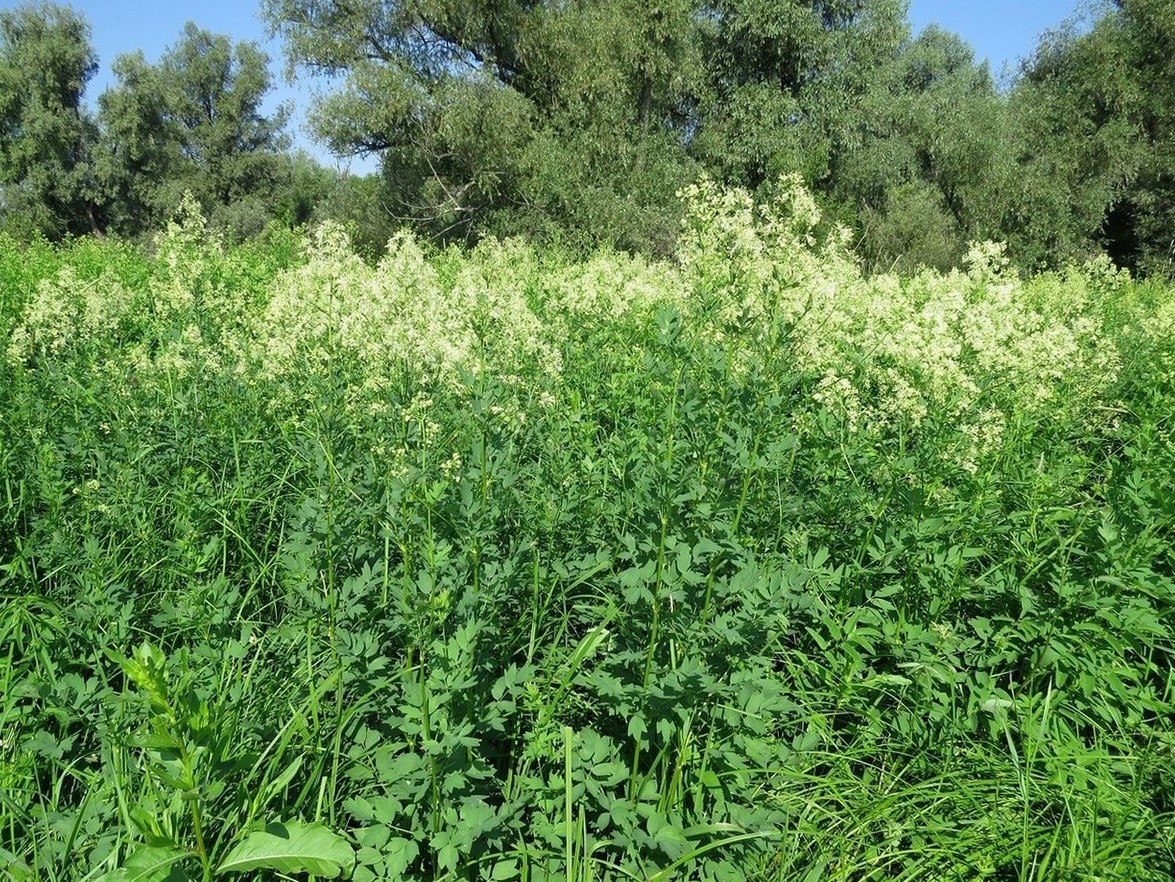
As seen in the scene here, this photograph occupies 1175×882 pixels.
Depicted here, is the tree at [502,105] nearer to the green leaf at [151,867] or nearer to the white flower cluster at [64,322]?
the white flower cluster at [64,322]

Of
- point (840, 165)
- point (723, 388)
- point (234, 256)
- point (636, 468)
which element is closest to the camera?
point (723, 388)

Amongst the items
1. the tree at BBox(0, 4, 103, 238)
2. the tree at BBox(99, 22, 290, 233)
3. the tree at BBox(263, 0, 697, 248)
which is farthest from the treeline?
the tree at BBox(99, 22, 290, 233)

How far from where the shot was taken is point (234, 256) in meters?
10.3

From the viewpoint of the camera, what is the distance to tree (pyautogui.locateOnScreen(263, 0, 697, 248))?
20047 mm

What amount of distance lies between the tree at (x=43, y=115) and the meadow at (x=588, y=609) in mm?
43643

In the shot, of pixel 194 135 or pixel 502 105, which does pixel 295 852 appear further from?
pixel 194 135

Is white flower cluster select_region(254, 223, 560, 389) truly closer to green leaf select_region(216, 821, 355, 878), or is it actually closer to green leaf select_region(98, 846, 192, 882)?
green leaf select_region(216, 821, 355, 878)

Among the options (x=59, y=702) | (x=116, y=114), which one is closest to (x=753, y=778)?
(x=59, y=702)

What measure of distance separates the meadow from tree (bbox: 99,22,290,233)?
44.8 metres

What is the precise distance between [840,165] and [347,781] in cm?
2763

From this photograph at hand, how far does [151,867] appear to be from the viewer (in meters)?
1.61

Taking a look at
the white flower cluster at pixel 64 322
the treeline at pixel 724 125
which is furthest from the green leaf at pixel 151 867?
the treeline at pixel 724 125

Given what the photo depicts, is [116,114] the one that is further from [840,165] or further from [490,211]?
[840,165]

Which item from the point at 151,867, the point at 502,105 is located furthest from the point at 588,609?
the point at 502,105
